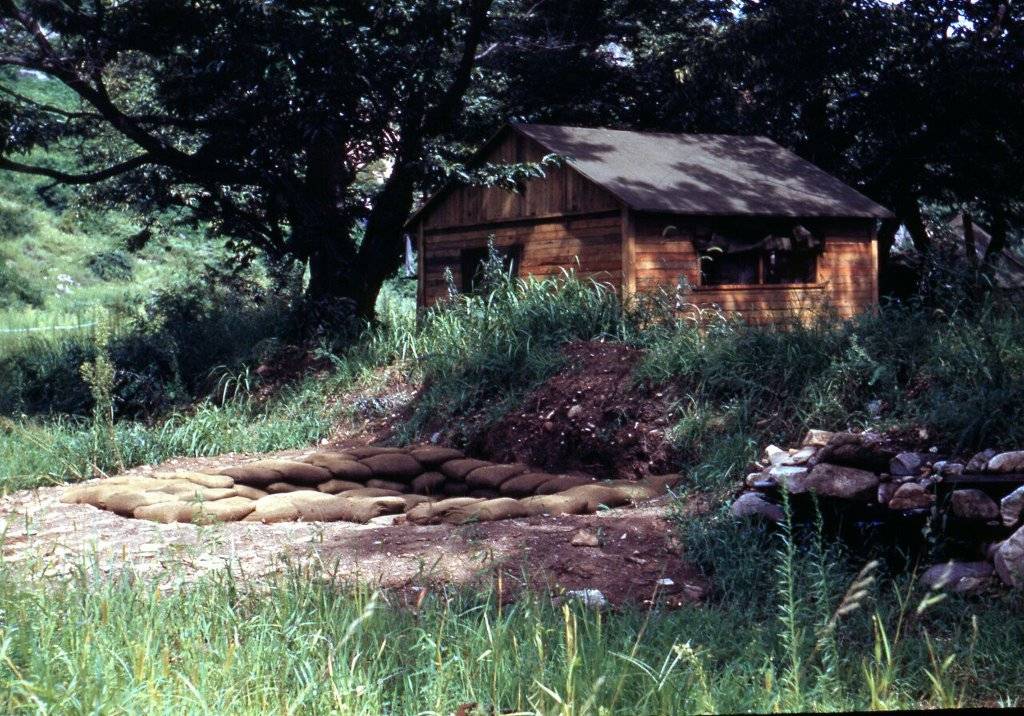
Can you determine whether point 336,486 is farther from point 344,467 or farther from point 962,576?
point 962,576

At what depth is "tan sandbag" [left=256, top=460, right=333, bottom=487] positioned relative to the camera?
8.72 meters

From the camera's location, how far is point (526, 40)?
1991cm

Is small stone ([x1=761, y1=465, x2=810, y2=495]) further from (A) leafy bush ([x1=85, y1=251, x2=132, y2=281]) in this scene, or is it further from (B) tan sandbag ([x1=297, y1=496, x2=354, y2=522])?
(A) leafy bush ([x1=85, y1=251, x2=132, y2=281])

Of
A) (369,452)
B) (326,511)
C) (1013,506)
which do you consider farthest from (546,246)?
(1013,506)

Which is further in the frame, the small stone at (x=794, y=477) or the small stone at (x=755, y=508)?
the small stone at (x=755, y=508)

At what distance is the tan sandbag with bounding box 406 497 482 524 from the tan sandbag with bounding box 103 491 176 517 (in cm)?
159

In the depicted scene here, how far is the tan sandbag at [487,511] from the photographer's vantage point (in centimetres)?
706

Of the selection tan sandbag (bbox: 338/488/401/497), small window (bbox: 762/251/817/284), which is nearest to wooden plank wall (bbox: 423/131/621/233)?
small window (bbox: 762/251/817/284)

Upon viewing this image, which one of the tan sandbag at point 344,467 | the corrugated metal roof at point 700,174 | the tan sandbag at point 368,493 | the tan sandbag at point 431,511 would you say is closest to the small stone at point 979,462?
the tan sandbag at point 431,511

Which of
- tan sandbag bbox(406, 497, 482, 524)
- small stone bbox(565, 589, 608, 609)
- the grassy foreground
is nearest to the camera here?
the grassy foreground

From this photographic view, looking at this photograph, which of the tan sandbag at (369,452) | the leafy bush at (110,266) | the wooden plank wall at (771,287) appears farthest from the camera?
the leafy bush at (110,266)

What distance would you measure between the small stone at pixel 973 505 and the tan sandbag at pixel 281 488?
15.5 feet

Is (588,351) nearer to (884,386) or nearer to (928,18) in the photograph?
(884,386)

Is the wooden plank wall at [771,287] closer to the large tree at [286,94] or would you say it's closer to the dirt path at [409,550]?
the large tree at [286,94]
